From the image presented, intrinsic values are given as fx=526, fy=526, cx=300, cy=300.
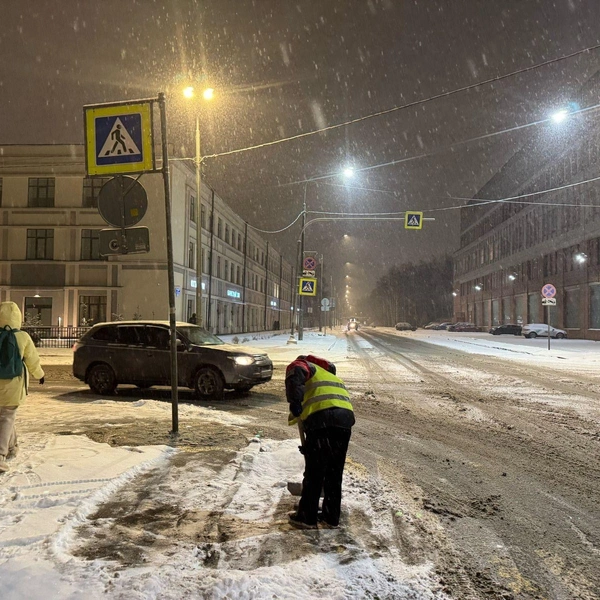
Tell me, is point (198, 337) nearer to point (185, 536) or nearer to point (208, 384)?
point (208, 384)

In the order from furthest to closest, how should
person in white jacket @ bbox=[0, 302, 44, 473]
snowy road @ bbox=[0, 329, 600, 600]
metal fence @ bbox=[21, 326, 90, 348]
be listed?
1. metal fence @ bbox=[21, 326, 90, 348]
2. person in white jacket @ bbox=[0, 302, 44, 473]
3. snowy road @ bbox=[0, 329, 600, 600]

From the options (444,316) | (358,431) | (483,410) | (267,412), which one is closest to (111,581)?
(358,431)

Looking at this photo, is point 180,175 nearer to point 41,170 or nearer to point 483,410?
point 41,170

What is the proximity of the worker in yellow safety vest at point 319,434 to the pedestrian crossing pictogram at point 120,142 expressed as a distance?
13.8 ft

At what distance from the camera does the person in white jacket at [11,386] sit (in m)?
5.51

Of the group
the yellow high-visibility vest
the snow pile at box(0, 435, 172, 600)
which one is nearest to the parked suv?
the snow pile at box(0, 435, 172, 600)

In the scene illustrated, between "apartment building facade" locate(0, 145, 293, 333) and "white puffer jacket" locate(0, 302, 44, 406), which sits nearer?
"white puffer jacket" locate(0, 302, 44, 406)

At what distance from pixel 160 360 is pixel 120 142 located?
5.57m

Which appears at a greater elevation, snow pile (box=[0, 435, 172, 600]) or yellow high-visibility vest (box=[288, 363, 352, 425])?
yellow high-visibility vest (box=[288, 363, 352, 425])

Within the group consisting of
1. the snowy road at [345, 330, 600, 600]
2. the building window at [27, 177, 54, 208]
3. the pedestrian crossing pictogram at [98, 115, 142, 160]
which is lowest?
the snowy road at [345, 330, 600, 600]

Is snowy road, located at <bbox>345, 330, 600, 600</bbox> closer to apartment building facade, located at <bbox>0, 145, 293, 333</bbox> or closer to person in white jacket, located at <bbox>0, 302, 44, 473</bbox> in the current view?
person in white jacket, located at <bbox>0, 302, 44, 473</bbox>

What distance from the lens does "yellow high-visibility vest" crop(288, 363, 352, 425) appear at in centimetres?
427

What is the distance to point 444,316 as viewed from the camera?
125000mm

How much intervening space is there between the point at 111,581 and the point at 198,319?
16318 millimetres
